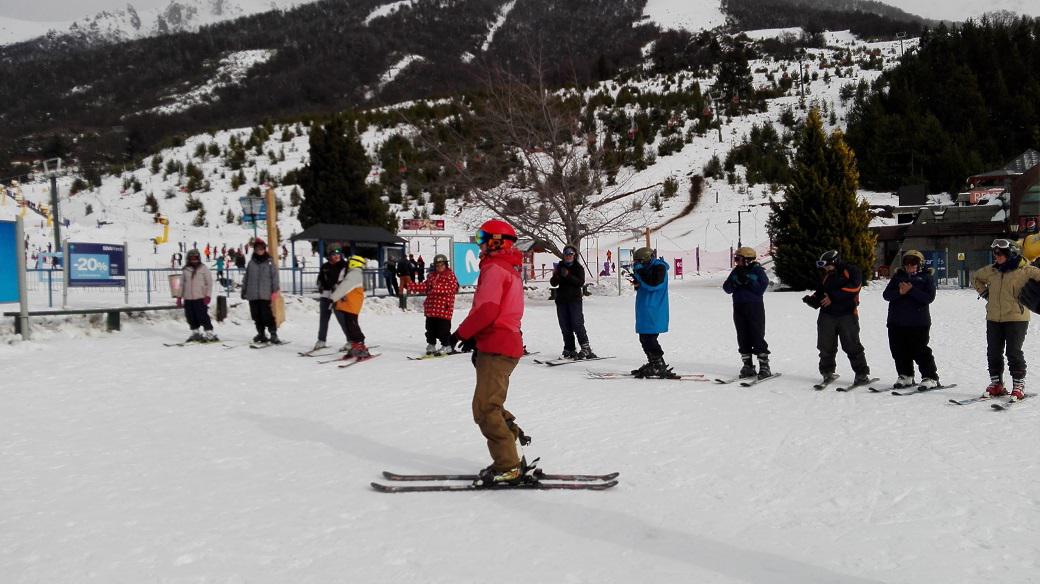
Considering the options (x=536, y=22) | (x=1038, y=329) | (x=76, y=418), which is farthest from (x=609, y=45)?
(x=76, y=418)

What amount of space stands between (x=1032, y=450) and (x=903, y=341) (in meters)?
2.58

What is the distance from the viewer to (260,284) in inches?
428

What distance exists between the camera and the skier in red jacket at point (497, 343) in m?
4.05

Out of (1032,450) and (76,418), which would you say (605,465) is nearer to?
(1032,450)

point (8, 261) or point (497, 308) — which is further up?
point (8, 261)

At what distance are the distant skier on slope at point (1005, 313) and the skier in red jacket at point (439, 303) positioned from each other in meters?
6.45

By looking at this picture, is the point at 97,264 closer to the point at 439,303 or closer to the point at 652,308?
the point at 439,303

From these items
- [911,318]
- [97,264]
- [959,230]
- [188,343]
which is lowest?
[188,343]

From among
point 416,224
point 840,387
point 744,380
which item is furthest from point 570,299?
point 416,224

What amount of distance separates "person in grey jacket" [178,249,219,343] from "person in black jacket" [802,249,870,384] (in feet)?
29.7

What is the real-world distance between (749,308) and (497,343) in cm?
485

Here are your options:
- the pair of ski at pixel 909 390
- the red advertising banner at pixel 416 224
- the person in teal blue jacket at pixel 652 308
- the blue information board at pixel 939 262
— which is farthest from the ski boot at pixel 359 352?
the blue information board at pixel 939 262

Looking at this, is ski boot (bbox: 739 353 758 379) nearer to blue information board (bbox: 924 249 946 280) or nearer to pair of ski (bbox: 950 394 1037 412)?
pair of ski (bbox: 950 394 1037 412)

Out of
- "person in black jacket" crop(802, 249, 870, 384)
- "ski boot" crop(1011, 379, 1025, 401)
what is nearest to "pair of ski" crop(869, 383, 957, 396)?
"person in black jacket" crop(802, 249, 870, 384)
